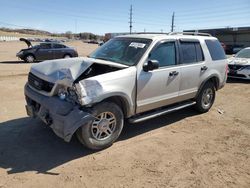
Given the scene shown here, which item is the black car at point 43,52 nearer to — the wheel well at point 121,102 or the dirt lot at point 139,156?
the dirt lot at point 139,156

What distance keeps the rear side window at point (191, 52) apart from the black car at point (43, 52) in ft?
46.4

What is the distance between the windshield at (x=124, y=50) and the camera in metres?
4.96

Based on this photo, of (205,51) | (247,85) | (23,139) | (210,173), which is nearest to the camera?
(210,173)

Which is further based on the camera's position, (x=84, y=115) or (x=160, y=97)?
(x=160, y=97)

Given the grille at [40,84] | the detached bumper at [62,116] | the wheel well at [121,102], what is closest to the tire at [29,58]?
the grille at [40,84]

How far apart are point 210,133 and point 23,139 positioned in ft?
11.9

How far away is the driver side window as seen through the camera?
5.16 metres

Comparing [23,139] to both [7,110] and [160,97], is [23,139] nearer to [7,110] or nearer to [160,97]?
[7,110]

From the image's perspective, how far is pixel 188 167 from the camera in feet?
13.3

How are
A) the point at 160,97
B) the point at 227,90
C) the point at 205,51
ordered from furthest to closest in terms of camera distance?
the point at 227,90 < the point at 205,51 < the point at 160,97

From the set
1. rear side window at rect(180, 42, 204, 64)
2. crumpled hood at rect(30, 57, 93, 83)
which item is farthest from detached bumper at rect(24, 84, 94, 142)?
rear side window at rect(180, 42, 204, 64)

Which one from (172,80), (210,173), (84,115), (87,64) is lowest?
(210,173)

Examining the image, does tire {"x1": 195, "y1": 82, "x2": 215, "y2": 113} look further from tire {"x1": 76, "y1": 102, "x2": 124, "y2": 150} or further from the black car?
the black car

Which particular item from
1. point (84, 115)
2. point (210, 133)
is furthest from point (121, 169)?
point (210, 133)
